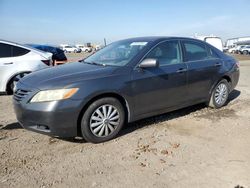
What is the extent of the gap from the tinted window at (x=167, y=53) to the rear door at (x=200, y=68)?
0.68 feet

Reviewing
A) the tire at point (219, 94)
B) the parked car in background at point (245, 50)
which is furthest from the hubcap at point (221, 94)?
the parked car in background at point (245, 50)

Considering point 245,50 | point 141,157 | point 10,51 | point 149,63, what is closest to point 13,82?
point 10,51

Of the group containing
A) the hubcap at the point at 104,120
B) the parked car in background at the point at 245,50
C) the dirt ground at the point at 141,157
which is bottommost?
the dirt ground at the point at 141,157

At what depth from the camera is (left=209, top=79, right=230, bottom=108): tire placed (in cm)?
667

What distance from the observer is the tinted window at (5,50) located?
8291 mm

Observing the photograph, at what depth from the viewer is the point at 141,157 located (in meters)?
4.24

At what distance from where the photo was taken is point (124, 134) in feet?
16.9

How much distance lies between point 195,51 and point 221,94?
1246 millimetres

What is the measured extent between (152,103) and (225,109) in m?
2.26

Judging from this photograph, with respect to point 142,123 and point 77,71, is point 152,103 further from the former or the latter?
point 77,71

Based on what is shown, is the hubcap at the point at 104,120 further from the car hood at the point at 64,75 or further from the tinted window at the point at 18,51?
the tinted window at the point at 18,51

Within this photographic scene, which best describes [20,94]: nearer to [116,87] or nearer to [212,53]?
[116,87]

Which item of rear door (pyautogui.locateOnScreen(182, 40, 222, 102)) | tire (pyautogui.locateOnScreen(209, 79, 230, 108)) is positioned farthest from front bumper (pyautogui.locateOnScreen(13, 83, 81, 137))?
tire (pyautogui.locateOnScreen(209, 79, 230, 108))

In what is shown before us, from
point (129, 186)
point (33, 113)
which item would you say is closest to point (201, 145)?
point (129, 186)
